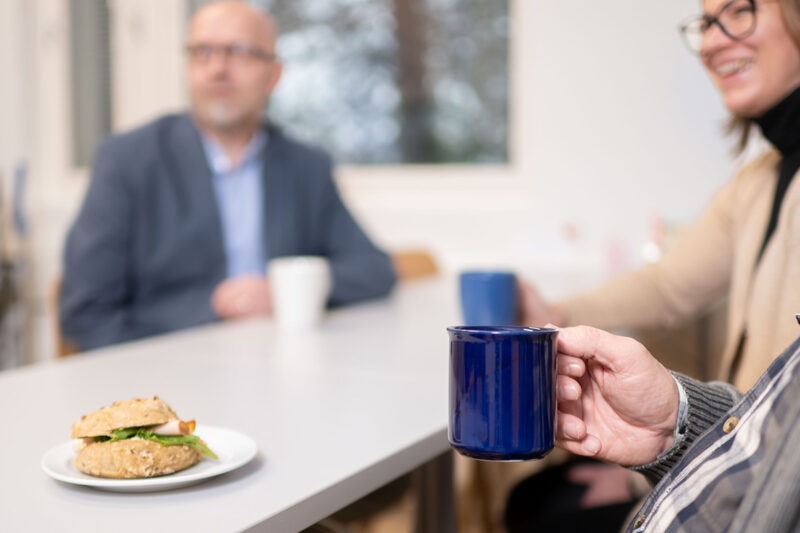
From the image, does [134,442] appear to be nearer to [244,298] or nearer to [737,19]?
[737,19]

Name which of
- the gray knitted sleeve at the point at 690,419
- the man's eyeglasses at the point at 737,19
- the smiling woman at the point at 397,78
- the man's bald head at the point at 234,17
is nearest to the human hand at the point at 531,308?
the man's eyeglasses at the point at 737,19

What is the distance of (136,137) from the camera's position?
2197 millimetres

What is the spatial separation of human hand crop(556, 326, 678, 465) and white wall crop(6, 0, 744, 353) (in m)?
1.68

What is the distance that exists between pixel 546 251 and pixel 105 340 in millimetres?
1566

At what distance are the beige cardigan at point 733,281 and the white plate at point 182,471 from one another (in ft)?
1.90

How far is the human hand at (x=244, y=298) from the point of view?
6.19 ft

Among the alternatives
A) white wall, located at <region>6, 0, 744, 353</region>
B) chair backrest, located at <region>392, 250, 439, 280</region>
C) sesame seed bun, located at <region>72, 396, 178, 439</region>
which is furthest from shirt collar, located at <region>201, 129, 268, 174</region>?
sesame seed bun, located at <region>72, 396, 178, 439</region>

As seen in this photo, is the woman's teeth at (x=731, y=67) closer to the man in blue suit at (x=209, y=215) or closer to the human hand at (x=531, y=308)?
the human hand at (x=531, y=308)

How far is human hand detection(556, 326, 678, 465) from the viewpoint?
0.75m

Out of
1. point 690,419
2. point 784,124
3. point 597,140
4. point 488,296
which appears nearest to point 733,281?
point 784,124

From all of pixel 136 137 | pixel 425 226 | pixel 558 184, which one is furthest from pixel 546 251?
pixel 136 137

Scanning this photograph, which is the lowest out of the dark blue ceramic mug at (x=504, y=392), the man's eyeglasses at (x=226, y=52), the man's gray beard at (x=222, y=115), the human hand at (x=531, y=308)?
the human hand at (x=531, y=308)

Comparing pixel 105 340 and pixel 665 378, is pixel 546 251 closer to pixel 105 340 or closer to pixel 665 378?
pixel 105 340

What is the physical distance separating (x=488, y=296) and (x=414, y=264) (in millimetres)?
1310
